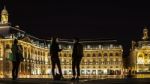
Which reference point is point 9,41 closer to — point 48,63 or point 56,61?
point 48,63

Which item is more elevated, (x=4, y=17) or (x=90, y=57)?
(x=4, y=17)

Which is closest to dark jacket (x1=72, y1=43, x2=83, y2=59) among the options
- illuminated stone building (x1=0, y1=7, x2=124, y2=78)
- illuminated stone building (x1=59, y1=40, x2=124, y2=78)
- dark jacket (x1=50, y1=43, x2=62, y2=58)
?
dark jacket (x1=50, y1=43, x2=62, y2=58)

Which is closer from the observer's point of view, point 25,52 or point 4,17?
point 4,17

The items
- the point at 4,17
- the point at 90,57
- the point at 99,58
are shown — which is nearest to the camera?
the point at 4,17

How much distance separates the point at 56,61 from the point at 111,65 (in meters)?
140

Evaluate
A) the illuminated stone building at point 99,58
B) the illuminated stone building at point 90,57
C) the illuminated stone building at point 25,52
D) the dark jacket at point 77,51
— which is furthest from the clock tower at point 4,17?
the dark jacket at point 77,51

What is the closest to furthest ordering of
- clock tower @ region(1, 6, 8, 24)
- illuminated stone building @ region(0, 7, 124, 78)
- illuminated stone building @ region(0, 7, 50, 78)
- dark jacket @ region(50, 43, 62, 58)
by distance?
dark jacket @ region(50, 43, 62, 58), illuminated stone building @ region(0, 7, 50, 78), clock tower @ region(1, 6, 8, 24), illuminated stone building @ region(0, 7, 124, 78)

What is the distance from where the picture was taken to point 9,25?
125 meters

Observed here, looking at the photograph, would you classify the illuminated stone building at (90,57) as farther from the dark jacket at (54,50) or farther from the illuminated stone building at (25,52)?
the dark jacket at (54,50)

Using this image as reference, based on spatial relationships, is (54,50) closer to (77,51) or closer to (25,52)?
(77,51)

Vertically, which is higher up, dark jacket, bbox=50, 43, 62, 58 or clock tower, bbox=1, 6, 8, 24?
clock tower, bbox=1, 6, 8, 24

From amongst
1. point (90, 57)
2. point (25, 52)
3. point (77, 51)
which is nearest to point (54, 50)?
point (77, 51)

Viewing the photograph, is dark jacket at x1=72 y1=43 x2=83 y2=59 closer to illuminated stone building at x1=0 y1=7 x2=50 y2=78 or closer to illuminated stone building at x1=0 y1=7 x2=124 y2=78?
illuminated stone building at x1=0 y1=7 x2=50 y2=78

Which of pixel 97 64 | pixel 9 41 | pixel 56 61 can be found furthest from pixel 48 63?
pixel 56 61
